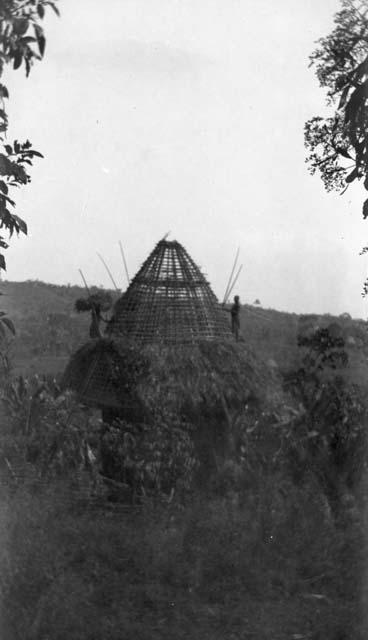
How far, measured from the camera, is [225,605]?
585 cm

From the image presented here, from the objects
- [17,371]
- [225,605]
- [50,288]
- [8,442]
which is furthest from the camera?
[50,288]

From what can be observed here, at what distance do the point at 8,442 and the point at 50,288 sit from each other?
16.2m

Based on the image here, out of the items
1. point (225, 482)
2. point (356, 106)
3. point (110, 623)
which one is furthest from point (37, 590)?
point (356, 106)

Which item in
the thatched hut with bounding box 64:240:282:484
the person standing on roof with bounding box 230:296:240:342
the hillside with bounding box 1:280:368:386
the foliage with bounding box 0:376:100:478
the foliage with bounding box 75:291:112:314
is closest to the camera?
the foliage with bounding box 0:376:100:478

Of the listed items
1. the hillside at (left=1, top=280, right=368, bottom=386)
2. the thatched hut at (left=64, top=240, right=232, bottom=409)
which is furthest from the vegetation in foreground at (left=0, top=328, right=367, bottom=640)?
the hillside at (left=1, top=280, right=368, bottom=386)

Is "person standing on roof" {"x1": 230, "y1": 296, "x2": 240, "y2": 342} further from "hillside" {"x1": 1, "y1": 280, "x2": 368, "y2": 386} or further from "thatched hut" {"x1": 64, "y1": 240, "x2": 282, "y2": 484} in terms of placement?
"hillside" {"x1": 1, "y1": 280, "x2": 368, "y2": 386}

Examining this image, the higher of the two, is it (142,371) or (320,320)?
(320,320)

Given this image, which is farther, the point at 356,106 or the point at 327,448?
the point at 327,448

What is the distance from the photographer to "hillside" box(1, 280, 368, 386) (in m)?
17.0

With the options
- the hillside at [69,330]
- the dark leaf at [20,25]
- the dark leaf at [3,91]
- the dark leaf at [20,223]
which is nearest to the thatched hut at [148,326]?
the dark leaf at [20,223]

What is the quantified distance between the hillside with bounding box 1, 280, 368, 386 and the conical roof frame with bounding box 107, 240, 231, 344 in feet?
16.6

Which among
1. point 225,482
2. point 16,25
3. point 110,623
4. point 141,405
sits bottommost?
point 110,623

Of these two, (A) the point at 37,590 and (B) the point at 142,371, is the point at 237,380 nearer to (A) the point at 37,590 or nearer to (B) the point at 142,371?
(B) the point at 142,371

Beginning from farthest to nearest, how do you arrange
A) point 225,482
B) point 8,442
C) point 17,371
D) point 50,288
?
point 50,288 < point 17,371 < point 8,442 < point 225,482
